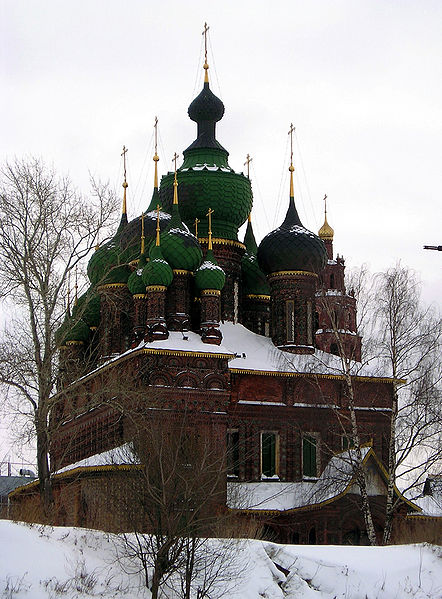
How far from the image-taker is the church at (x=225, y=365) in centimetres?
2845

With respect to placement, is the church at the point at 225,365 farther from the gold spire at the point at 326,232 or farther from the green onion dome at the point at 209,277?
the gold spire at the point at 326,232

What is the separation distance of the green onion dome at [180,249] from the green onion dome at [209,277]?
45cm

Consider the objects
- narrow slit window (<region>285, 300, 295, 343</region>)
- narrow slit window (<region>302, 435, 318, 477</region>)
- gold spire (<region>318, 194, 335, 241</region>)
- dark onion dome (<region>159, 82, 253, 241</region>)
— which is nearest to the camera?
narrow slit window (<region>302, 435, 318, 477</region>)

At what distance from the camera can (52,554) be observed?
56.6 ft

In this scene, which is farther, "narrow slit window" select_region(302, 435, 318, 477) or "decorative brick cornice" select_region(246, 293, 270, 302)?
"decorative brick cornice" select_region(246, 293, 270, 302)

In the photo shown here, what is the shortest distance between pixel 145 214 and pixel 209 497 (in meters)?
18.4

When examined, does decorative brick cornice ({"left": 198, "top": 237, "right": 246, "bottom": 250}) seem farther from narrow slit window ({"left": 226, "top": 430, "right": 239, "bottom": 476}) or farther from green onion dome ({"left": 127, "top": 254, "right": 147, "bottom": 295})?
narrow slit window ({"left": 226, "top": 430, "right": 239, "bottom": 476})

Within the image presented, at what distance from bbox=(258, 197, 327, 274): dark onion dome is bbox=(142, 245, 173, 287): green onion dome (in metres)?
4.37

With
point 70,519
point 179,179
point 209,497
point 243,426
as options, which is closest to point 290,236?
point 179,179

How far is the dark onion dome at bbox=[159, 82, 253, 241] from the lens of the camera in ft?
115

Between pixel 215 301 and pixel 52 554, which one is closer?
pixel 52 554

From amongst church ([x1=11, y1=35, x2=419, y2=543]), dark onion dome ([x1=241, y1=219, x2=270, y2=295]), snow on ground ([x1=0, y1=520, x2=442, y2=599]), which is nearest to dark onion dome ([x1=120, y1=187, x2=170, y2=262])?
church ([x1=11, y1=35, x2=419, y2=543])

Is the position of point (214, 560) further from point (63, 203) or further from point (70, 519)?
point (70, 519)

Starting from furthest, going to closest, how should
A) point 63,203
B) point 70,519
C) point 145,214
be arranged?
1. point 145,214
2. point 70,519
3. point 63,203
